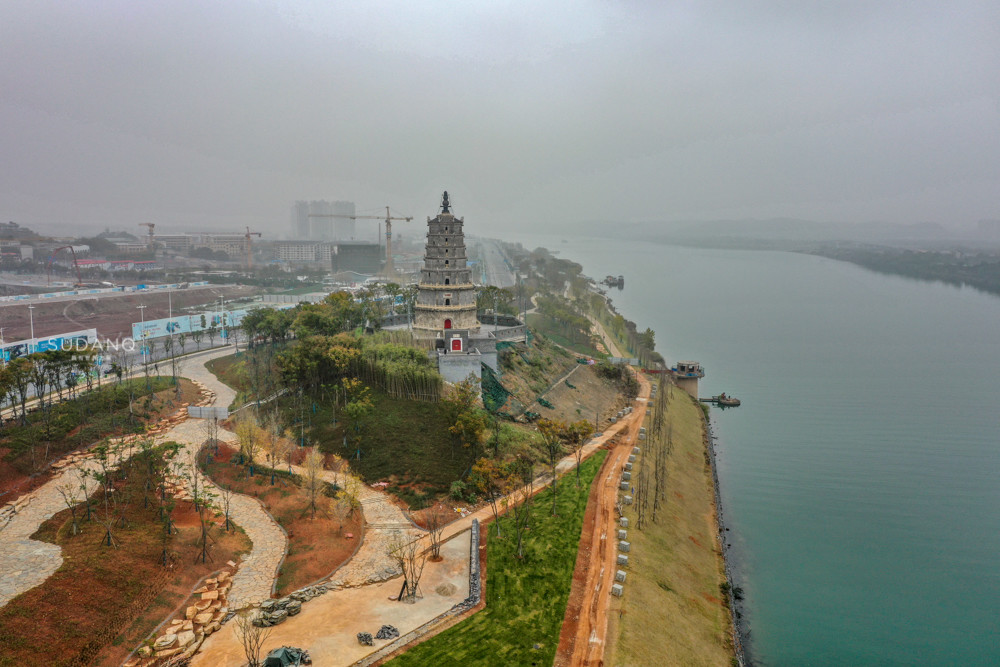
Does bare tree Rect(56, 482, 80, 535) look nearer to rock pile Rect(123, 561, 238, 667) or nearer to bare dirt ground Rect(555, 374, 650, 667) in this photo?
rock pile Rect(123, 561, 238, 667)

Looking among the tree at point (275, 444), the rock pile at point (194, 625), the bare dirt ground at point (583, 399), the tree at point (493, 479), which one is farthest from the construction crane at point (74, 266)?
the rock pile at point (194, 625)

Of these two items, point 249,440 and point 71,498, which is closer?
point 71,498

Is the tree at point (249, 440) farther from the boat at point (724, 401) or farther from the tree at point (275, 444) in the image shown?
the boat at point (724, 401)

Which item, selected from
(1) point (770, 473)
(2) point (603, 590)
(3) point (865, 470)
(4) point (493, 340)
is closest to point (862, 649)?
(2) point (603, 590)

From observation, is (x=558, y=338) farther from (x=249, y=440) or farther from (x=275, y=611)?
(x=275, y=611)

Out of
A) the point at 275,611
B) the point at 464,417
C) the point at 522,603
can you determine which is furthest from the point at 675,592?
the point at 275,611

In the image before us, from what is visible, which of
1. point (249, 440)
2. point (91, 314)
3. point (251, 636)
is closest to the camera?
point (251, 636)

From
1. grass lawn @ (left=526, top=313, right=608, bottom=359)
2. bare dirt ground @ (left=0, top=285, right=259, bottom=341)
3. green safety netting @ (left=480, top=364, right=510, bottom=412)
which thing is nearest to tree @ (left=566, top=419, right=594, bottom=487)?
green safety netting @ (left=480, top=364, right=510, bottom=412)
